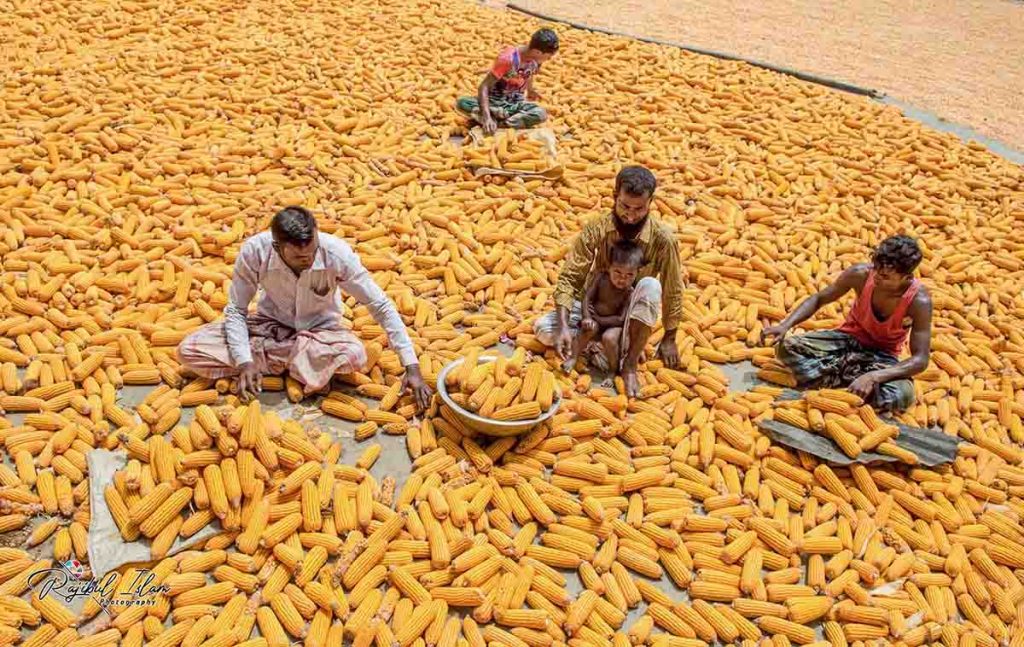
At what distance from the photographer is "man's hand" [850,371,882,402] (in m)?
4.05

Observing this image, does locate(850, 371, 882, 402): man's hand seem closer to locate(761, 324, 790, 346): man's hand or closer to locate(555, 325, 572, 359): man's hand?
locate(761, 324, 790, 346): man's hand

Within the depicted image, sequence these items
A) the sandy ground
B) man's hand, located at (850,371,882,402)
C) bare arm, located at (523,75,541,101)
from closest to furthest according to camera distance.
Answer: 1. man's hand, located at (850,371,882,402)
2. bare arm, located at (523,75,541,101)
3. the sandy ground

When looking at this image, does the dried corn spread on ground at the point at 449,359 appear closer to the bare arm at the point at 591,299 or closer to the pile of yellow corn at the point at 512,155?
the pile of yellow corn at the point at 512,155

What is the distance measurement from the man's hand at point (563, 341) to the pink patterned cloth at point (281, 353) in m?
1.13

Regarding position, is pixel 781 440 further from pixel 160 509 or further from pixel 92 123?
pixel 92 123

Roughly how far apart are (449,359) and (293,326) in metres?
0.94

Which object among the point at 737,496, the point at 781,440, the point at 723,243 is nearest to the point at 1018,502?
the point at 781,440

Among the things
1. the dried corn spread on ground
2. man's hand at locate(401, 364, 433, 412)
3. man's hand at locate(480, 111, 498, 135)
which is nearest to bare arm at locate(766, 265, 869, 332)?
the dried corn spread on ground

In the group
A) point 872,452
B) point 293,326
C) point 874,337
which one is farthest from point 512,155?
point 872,452

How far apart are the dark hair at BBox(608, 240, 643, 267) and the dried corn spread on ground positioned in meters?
0.75

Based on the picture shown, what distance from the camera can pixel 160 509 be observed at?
3.12 metres

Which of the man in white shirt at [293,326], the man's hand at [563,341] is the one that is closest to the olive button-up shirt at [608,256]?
the man's hand at [563,341]

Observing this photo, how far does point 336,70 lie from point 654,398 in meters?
5.89

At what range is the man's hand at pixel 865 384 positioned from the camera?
4.05 metres
